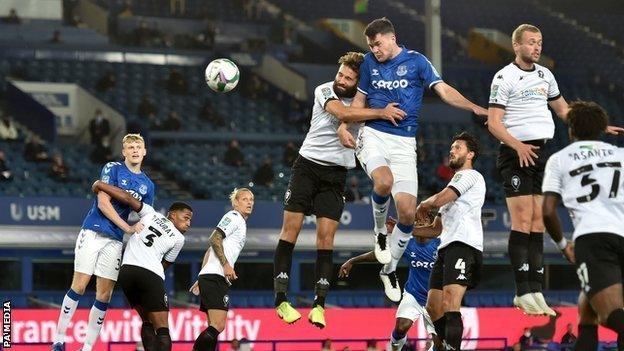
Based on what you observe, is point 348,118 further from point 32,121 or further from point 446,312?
point 32,121

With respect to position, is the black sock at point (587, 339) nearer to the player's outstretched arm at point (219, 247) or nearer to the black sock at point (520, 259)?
the black sock at point (520, 259)

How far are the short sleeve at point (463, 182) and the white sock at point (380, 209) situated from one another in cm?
74

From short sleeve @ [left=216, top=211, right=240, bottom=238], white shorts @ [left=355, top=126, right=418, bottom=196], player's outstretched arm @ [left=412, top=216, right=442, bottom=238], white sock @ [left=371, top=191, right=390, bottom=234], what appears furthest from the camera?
short sleeve @ [left=216, top=211, right=240, bottom=238]

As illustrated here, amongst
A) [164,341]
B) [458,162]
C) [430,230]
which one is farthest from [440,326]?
[164,341]

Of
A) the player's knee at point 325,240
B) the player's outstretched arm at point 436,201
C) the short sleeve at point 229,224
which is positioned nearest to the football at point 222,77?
the short sleeve at point 229,224

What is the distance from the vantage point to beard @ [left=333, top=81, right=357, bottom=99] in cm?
1227

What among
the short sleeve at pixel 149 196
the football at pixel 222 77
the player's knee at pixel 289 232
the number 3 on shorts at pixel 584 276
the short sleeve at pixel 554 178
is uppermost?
the football at pixel 222 77

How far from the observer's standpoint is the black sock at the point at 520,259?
12.3m

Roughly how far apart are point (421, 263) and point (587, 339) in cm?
520

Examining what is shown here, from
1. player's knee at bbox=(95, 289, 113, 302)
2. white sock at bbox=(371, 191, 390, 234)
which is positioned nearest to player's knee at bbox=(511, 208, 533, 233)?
white sock at bbox=(371, 191, 390, 234)

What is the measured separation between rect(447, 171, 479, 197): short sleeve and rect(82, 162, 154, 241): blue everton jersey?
3.39 metres

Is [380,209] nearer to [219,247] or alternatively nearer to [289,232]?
[289,232]

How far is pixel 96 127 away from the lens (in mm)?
29969

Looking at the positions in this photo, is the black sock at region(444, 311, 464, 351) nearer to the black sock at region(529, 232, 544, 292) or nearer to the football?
the black sock at region(529, 232, 544, 292)
